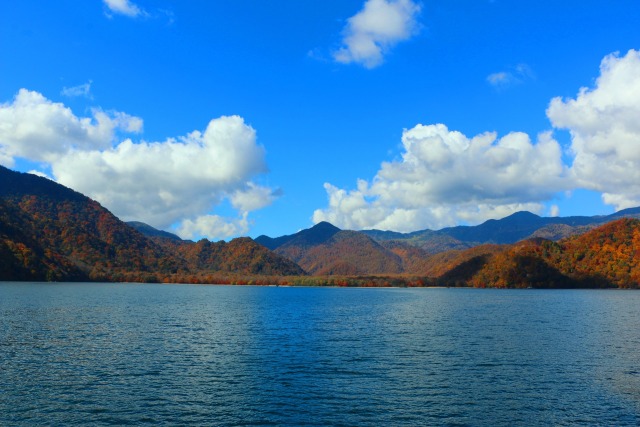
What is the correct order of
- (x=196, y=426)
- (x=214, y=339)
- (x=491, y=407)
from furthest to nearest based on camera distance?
1. (x=214, y=339)
2. (x=491, y=407)
3. (x=196, y=426)

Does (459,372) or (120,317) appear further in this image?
(120,317)

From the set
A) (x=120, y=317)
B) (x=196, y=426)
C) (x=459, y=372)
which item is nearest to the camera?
(x=196, y=426)

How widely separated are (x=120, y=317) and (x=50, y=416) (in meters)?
88.1

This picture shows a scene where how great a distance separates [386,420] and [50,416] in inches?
1200

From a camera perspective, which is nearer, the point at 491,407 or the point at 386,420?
the point at 386,420

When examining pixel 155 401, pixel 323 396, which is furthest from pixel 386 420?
pixel 155 401

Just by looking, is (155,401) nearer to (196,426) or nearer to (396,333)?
(196,426)

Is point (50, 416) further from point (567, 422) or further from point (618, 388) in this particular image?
point (618, 388)

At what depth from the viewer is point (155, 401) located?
48750mm

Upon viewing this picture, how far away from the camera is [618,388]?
56.6 meters

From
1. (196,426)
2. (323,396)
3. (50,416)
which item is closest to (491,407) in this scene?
(323,396)

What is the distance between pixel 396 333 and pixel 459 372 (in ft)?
133

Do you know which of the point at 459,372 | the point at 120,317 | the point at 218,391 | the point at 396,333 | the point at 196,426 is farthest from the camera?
the point at 120,317

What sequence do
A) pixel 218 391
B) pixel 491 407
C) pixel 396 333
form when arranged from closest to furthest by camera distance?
pixel 491 407 < pixel 218 391 < pixel 396 333
